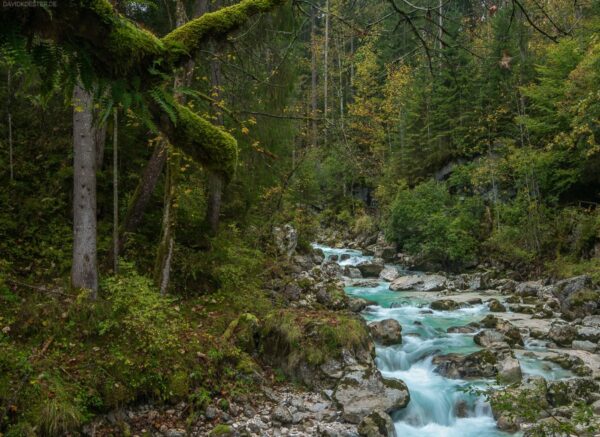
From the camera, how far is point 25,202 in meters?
8.70

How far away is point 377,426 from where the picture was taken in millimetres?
6707

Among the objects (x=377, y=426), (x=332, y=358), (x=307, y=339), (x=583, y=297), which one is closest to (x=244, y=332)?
(x=307, y=339)

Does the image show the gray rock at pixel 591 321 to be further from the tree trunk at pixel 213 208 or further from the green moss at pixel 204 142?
the green moss at pixel 204 142

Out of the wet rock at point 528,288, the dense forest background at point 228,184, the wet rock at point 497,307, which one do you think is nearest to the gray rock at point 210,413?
the dense forest background at point 228,184

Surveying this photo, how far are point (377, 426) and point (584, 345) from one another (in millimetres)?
6383

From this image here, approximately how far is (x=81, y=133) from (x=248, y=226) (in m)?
5.65

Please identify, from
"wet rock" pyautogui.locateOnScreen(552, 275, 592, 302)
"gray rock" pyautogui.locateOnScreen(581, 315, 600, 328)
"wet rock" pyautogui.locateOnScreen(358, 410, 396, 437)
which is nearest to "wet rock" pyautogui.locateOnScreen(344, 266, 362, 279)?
"wet rock" pyautogui.locateOnScreen(552, 275, 592, 302)

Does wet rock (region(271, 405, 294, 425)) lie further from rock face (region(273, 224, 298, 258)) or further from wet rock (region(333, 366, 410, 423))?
rock face (region(273, 224, 298, 258))

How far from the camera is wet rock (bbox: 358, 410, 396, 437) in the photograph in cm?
659

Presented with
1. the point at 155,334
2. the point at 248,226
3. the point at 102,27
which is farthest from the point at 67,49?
the point at 248,226

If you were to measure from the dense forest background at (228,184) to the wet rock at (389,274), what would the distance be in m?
A: 1.80

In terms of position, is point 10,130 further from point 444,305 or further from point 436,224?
point 436,224

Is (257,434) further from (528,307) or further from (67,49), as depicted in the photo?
(528,307)

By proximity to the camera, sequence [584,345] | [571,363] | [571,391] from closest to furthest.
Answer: [571,391] < [571,363] < [584,345]
